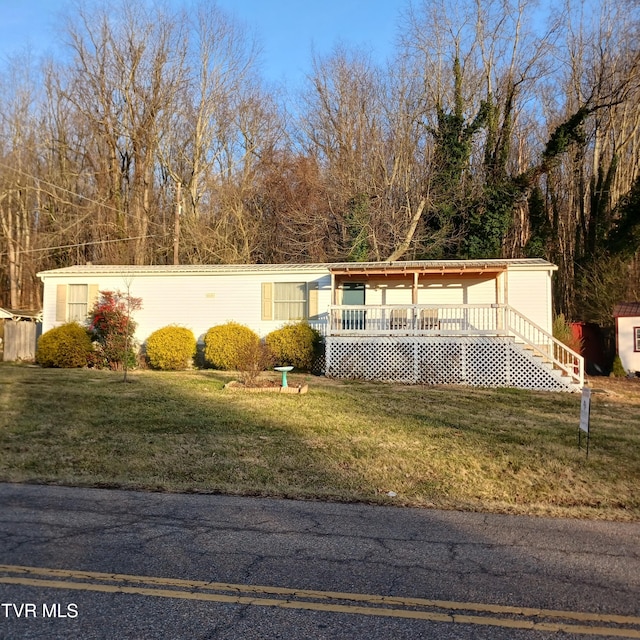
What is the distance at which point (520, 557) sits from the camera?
14.8ft

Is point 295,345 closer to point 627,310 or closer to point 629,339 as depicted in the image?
point 629,339

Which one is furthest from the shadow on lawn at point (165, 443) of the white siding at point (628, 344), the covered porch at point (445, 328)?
the white siding at point (628, 344)

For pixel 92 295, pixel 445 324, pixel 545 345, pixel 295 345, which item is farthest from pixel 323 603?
pixel 92 295

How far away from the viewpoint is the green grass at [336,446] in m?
6.68

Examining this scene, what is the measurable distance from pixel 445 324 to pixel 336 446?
938cm

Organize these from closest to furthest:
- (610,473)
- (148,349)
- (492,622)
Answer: (492,622), (610,473), (148,349)

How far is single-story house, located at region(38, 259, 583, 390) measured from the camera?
50.2ft

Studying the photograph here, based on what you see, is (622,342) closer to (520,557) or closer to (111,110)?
(520,557)

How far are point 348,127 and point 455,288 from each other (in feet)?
51.8

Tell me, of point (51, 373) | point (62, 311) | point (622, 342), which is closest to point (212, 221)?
point (62, 311)

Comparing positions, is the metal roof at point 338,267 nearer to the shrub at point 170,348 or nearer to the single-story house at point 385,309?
the single-story house at point 385,309

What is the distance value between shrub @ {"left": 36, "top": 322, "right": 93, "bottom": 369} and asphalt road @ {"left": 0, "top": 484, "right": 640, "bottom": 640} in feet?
42.3

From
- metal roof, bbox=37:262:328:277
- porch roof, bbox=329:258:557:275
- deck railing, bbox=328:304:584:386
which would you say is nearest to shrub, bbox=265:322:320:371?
deck railing, bbox=328:304:584:386

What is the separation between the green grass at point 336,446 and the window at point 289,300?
18.4 feet
